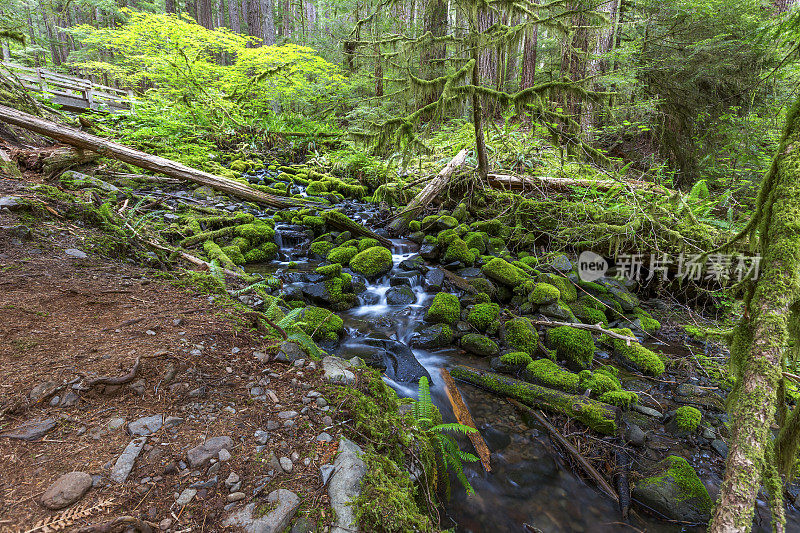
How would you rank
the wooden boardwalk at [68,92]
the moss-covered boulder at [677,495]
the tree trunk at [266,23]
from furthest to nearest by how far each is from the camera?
the tree trunk at [266,23] < the wooden boardwalk at [68,92] < the moss-covered boulder at [677,495]

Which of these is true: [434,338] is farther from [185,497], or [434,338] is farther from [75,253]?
[75,253]

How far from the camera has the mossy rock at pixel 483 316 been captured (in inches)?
204

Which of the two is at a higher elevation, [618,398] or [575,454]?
[618,398]

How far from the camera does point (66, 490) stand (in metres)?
1.38

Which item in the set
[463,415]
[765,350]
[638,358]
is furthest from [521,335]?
[765,350]

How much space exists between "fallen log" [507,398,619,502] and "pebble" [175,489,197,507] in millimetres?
3288

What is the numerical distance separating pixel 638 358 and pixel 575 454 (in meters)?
2.24

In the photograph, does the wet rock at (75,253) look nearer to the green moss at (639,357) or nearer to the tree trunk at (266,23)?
the green moss at (639,357)

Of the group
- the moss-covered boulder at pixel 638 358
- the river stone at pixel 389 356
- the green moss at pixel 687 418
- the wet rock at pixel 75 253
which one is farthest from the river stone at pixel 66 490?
the moss-covered boulder at pixel 638 358

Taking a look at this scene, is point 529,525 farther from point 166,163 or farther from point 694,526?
point 166,163

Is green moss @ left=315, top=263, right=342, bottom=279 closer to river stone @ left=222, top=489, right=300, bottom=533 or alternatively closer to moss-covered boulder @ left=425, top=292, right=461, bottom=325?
moss-covered boulder @ left=425, top=292, right=461, bottom=325

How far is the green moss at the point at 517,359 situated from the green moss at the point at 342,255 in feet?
11.8

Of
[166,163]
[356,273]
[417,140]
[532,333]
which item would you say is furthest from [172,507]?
[166,163]

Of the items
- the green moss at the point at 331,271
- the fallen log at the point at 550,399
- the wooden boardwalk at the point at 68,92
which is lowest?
the fallen log at the point at 550,399
